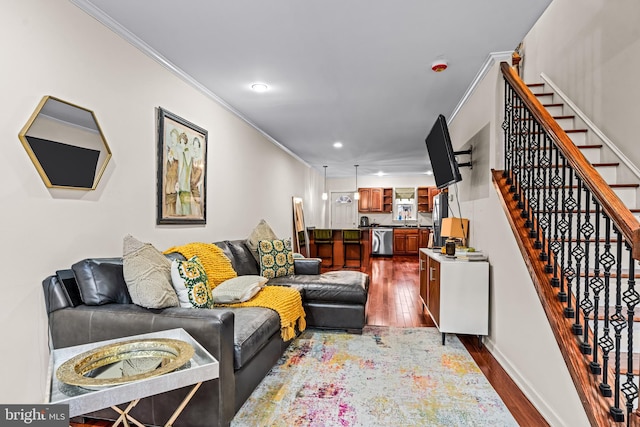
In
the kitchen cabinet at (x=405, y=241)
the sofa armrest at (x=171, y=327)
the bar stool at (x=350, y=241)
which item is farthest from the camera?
the kitchen cabinet at (x=405, y=241)

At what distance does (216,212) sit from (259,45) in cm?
188

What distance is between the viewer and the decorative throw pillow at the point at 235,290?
2.66 meters

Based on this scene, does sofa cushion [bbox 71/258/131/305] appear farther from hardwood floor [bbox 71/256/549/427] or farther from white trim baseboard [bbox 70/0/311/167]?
white trim baseboard [bbox 70/0/311/167]

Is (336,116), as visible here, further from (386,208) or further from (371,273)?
(386,208)

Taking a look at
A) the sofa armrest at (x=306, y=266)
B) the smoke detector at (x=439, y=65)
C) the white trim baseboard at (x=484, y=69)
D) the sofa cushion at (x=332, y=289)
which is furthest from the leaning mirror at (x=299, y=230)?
the smoke detector at (x=439, y=65)

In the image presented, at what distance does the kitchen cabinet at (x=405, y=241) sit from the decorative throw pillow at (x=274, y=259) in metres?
6.47

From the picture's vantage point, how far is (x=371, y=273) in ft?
23.3

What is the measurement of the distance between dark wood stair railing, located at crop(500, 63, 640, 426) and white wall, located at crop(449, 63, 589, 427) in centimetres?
18

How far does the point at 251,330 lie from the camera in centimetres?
212

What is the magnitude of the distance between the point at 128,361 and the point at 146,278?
2.29 feet

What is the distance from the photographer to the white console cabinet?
303 centimetres

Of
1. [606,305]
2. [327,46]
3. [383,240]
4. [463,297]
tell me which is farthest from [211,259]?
[383,240]

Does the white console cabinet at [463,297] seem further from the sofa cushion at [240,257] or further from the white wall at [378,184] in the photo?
the white wall at [378,184]

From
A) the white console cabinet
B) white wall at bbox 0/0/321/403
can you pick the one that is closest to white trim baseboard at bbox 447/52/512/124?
the white console cabinet
